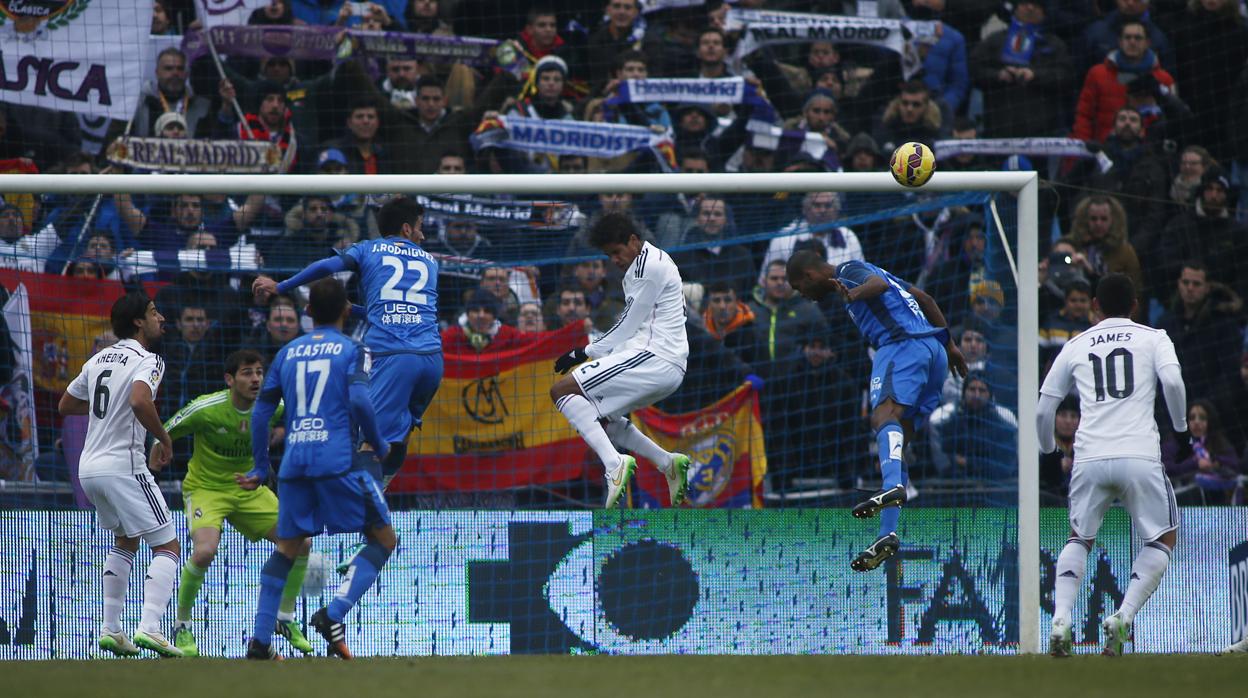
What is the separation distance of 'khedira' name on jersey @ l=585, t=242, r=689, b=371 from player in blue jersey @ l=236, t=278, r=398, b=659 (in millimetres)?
1867

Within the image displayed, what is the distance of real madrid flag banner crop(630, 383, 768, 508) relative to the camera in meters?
11.5

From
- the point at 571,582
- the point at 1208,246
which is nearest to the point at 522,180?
the point at 571,582

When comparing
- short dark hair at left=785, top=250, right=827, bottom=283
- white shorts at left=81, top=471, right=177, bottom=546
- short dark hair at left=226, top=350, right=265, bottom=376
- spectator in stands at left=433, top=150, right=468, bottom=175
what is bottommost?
white shorts at left=81, top=471, right=177, bottom=546

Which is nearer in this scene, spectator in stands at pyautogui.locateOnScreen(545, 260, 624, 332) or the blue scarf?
spectator in stands at pyautogui.locateOnScreen(545, 260, 624, 332)

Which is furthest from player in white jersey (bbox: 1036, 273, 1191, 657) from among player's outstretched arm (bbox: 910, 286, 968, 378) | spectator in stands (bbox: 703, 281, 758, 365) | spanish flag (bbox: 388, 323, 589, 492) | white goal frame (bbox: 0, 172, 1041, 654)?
spanish flag (bbox: 388, 323, 589, 492)

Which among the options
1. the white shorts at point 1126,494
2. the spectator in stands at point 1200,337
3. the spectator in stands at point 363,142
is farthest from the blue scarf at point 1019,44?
the white shorts at point 1126,494

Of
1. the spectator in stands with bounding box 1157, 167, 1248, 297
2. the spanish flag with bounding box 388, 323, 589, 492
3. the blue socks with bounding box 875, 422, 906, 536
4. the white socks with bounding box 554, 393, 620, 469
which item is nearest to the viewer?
the blue socks with bounding box 875, 422, 906, 536

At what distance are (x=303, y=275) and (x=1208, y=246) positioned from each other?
870cm

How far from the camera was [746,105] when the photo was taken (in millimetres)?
14016

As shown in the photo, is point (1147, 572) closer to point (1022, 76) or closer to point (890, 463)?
point (890, 463)

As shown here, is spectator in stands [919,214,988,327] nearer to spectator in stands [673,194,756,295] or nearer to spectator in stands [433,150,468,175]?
spectator in stands [673,194,756,295]

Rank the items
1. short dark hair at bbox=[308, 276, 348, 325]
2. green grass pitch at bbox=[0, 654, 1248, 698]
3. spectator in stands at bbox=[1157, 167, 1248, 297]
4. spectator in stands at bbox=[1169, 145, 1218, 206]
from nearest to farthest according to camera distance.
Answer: green grass pitch at bbox=[0, 654, 1248, 698] → short dark hair at bbox=[308, 276, 348, 325] → spectator in stands at bbox=[1157, 167, 1248, 297] → spectator in stands at bbox=[1169, 145, 1218, 206]

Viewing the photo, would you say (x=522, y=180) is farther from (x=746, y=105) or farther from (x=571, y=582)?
(x=746, y=105)

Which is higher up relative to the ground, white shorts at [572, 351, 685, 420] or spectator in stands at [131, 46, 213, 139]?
spectator in stands at [131, 46, 213, 139]
